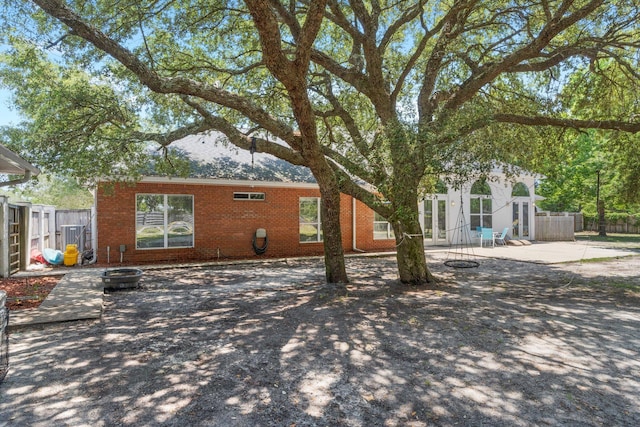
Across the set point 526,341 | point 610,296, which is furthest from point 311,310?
point 610,296

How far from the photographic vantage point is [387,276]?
32.9ft

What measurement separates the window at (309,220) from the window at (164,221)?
167 inches

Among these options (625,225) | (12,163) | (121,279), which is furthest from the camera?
(625,225)

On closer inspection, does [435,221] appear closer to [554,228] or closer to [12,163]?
[554,228]

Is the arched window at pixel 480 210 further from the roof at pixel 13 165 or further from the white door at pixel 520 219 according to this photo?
the roof at pixel 13 165

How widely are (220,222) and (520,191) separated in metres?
16.6

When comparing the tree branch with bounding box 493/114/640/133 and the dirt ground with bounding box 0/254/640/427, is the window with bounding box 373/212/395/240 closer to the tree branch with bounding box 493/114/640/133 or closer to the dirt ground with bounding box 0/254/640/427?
the tree branch with bounding box 493/114/640/133

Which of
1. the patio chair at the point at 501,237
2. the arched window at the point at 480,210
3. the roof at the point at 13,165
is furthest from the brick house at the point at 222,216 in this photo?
the patio chair at the point at 501,237

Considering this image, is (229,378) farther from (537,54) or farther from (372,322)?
(537,54)

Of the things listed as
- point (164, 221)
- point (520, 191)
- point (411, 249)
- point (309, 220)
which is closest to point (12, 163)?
point (164, 221)

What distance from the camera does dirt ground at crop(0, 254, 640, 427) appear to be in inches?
120

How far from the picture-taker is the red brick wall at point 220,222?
38.7 feet

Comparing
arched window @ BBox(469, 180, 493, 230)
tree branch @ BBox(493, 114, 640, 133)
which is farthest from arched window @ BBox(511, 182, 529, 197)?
tree branch @ BBox(493, 114, 640, 133)

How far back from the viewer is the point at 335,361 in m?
4.17
